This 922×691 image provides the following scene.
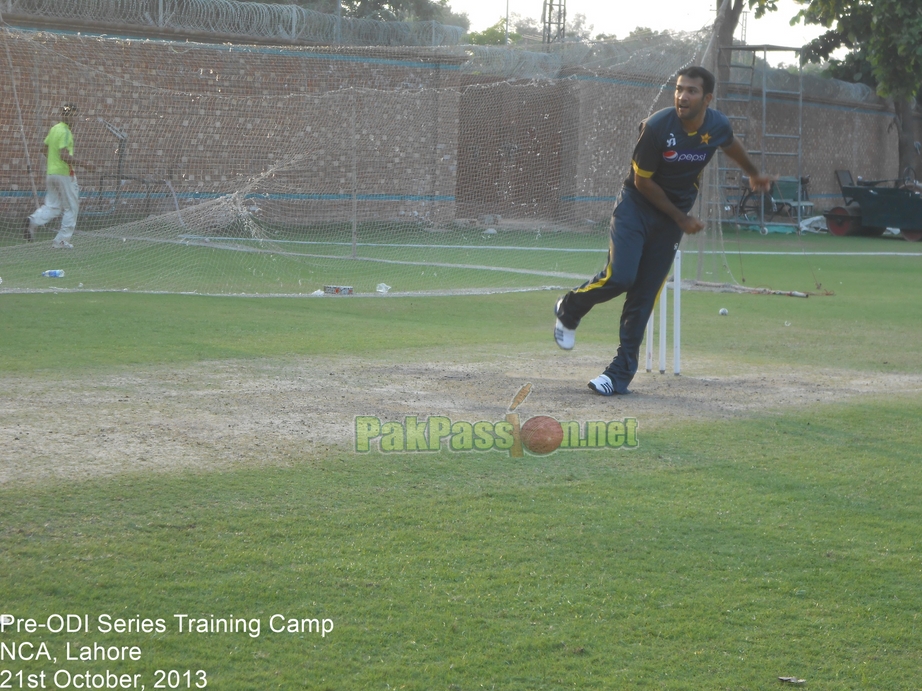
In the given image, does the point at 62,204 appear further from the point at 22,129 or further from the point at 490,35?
the point at 490,35

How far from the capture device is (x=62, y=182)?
54.1 ft

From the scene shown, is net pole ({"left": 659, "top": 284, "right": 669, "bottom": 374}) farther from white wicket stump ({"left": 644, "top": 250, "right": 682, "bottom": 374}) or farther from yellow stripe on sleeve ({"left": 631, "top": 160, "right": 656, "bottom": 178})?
yellow stripe on sleeve ({"left": 631, "top": 160, "right": 656, "bottom": 178})

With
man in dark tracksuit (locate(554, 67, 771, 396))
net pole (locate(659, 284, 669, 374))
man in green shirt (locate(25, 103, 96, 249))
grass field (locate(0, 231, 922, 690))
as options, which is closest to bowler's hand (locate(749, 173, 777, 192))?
man in dark tracksuit (locate(554, 67, 771, 396))

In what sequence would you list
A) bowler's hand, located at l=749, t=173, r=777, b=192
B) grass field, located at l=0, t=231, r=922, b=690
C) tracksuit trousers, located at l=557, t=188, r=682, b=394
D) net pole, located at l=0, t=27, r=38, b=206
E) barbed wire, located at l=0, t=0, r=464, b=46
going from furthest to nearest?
barbed wire, located at l=0, t=0, r=464, b=46 → net pole, located at l=0, t=27, r=38, b=206 → bowler's hand, located at l=749, t=173, r=777, b=192 → tracksuit trousers, located at l=557, t=188, r=682, b=394 → grass field, located at l=0, t=231, r=922, b=690

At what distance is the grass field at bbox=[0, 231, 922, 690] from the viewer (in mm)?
3158

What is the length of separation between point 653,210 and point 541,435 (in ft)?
6.58

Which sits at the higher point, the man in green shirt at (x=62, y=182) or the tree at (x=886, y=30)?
the tree at (x=886, y=30)

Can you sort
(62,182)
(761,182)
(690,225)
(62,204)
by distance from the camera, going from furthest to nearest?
1. (62,204)
2. (62,182)
3. (761,182)
4. (690,225)

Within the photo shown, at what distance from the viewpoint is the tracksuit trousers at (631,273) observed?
6.79m

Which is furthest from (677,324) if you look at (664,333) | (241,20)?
(241,20)

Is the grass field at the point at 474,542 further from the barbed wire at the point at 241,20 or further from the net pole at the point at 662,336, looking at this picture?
the barbed wire at the point at 241,20

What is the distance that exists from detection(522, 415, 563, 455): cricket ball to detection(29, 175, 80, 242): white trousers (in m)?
12.4

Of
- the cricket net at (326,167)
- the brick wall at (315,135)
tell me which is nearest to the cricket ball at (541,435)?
the cricket net at (326,167)

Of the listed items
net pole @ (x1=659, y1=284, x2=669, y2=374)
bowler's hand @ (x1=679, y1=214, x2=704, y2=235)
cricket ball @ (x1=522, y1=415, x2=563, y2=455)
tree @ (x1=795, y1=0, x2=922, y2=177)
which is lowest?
cricket ball @ (x1=522, y1=415, x2=563, y2=455)
